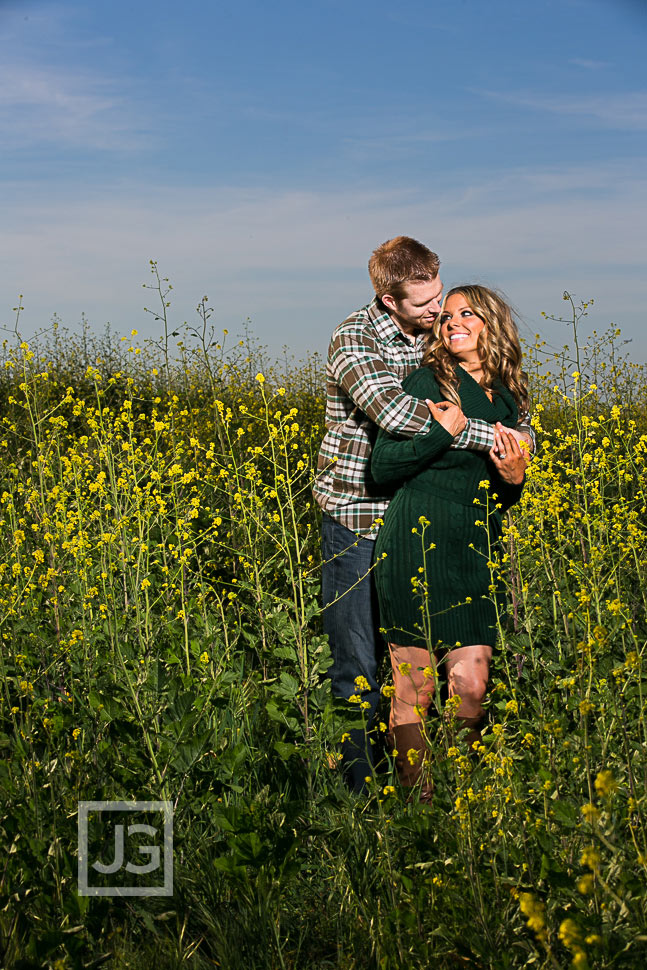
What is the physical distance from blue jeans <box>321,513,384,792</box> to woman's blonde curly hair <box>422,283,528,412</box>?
658 millimetres

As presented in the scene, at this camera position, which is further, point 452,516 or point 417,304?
point 417,304

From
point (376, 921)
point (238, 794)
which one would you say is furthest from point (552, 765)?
point (238, 794)

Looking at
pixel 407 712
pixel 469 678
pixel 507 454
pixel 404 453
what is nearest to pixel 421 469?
pixel 404 453

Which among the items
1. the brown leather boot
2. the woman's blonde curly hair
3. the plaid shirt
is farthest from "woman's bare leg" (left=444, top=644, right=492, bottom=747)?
the woman's blonde curly hair

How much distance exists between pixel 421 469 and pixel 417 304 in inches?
23.5

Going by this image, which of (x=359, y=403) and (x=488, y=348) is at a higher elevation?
(x=488, y=348)

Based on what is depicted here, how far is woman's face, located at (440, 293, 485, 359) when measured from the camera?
2.95 meters

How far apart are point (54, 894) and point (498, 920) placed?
102 centimetres

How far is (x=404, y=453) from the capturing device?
2834 mm

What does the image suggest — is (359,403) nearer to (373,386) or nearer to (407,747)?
(373,386)

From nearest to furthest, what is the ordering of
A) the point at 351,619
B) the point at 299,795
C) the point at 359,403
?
1. the point at 299,795
2. the point at 359,403
3. the point at 351,619

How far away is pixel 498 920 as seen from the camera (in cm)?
185

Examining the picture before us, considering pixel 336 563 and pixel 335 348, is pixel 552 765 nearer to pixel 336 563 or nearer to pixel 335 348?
pixel 336 563

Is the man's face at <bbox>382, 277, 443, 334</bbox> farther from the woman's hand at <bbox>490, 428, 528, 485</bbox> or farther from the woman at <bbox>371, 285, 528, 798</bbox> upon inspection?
the woman's hand at <bbox>490, 428, 528, 485</bbox>
